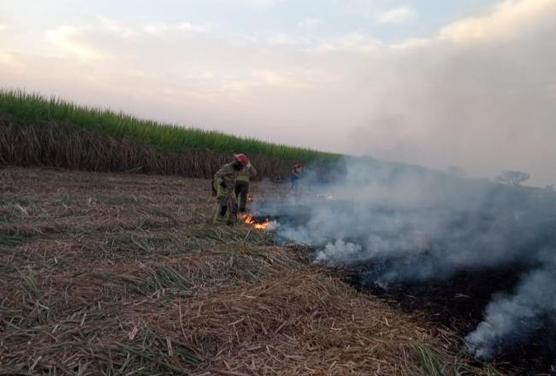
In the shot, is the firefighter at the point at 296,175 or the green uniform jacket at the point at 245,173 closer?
the green uniform jacket at the point at 245,173

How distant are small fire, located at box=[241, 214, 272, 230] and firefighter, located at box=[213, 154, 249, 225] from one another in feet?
1.62

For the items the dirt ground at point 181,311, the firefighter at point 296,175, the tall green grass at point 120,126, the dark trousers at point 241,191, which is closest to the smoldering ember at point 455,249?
the dirt ground at point 181,311

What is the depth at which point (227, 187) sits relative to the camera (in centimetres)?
842

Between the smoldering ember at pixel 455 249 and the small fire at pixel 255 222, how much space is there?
18 centimetres

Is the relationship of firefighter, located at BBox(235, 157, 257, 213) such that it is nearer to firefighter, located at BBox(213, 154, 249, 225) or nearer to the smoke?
firefighter, located at BBox(213, 154, 249, 225)

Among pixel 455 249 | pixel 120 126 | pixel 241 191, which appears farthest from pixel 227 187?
pixel 120 126

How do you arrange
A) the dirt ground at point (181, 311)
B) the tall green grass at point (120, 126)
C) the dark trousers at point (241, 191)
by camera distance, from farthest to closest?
the tall green grass at point (120, 126) → the dark trousers at point (241, 191) → the dirt ground at point (181, 311)

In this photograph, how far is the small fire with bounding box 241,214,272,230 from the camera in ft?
28.2

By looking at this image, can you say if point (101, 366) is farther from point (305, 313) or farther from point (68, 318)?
point (305, 313)

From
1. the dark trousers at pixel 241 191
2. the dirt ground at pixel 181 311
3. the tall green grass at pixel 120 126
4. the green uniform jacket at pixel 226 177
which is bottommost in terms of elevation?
the dirt ground at pixel 181 311

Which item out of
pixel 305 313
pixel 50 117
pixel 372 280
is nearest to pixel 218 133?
pixel 50 117

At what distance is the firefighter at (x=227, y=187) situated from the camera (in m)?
8.30

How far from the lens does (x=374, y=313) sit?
4.77m

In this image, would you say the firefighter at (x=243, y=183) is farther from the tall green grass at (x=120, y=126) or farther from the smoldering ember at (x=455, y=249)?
the tall green grass at (x=120, y=126)
